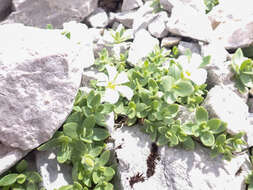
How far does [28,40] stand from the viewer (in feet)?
7.73

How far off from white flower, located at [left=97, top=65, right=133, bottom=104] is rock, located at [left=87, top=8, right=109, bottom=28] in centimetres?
154

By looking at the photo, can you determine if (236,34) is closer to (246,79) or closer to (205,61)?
(246,79)

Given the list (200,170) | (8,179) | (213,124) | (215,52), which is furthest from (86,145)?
(215,52)

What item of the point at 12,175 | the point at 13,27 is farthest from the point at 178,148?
the point at 13,27

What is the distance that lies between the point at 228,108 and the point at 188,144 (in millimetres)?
593

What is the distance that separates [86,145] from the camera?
8.41ft

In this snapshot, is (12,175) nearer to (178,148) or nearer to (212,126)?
(178,148)

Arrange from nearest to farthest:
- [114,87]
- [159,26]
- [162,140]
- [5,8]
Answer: [162,140] → [114,87] → [159,26] → [5,8]

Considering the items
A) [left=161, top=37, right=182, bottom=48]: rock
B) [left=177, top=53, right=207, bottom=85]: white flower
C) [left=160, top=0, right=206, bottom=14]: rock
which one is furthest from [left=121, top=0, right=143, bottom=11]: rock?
[left=177, top=53, right=207, bottom=85]: white flower

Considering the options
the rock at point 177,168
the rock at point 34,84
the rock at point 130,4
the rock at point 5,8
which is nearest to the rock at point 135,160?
the rock at point 177,168

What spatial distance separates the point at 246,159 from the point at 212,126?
59cm

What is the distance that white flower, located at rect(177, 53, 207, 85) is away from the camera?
2.81 meters

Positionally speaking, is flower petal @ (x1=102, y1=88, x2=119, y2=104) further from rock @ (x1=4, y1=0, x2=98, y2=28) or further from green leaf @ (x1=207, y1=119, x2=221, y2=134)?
rock @ (x1=4, y1=0, x2=98, y2=28)

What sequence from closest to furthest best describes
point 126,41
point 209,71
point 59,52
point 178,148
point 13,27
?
point 59,52 < point 13,27 < point 178,148 < point 209,71 < point 126,41
